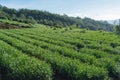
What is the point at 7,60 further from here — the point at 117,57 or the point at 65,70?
the point at 117,57

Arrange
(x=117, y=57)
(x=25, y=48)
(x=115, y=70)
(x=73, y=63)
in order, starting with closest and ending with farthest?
1. (x=73, y=63)
2. (x=115, y=70)
3. (x=117, y=57)
4. (x=25, y=48)

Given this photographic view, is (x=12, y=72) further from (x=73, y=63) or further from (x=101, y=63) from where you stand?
(x=101, y=63)

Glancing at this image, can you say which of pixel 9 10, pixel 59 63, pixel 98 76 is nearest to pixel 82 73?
pixel 98 76

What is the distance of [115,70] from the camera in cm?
1738

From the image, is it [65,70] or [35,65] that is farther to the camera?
[65,70]

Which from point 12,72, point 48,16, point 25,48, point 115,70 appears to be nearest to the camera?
point 12,72

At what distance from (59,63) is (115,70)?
3773 mm

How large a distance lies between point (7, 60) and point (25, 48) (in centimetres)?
693

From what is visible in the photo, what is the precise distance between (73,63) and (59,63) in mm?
813

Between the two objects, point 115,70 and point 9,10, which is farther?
point 9,10

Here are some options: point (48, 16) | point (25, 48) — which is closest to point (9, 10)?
A: point (48, 16)

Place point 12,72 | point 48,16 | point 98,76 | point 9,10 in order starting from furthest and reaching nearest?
point 48,16 → point 9,10 → point 98,76 → point 12,72

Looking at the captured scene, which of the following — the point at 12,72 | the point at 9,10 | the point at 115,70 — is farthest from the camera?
the point at 9,10

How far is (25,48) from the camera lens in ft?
73.3
